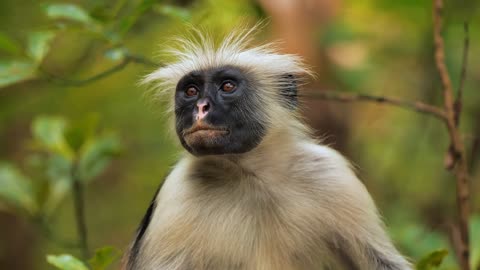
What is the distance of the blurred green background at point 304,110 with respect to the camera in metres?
7.56

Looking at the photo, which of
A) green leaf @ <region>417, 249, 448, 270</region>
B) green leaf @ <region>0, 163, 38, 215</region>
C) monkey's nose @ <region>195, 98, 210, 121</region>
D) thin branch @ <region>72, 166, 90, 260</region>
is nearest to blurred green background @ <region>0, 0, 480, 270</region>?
green leaf @ <region>0, 163, 38, 215</region>

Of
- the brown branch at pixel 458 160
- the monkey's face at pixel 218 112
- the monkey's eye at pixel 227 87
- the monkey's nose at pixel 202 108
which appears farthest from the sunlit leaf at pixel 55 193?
the brown branch at pixel 458 160

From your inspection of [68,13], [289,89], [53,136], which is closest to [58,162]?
[53,136]

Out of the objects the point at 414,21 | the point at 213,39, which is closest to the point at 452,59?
the point at 414,21

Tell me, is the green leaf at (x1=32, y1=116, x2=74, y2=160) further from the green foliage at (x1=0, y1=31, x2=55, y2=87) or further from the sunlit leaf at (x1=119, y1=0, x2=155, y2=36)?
the sunlit leaf at (x1=119, y1=0, x2=155, y2=36)

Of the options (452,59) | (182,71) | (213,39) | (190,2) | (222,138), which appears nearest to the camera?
(222,138)

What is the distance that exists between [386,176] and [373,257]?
4.74 meters

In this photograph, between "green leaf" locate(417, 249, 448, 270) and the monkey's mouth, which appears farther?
the monkey's mouth

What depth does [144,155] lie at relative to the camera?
1042 centimetres

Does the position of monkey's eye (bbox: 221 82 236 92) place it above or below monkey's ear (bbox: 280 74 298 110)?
above

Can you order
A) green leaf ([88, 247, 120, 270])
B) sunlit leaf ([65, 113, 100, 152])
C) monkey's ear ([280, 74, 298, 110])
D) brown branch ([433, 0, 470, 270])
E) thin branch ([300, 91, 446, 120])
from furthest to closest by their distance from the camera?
1. sunlit leaf ([65, 113, 100, 152])
2. monkey's ear ([280, 74, 298, 110])
3. thin branch ([300, 91, 446, 120])
4. brown branch ([433, 0, 470, 270])
5. green leaf ([88, 247, 120, 270])

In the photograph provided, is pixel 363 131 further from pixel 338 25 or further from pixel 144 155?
pixel 144 155

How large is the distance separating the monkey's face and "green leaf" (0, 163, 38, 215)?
188 centimetres

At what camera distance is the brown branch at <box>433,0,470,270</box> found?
5083mm
